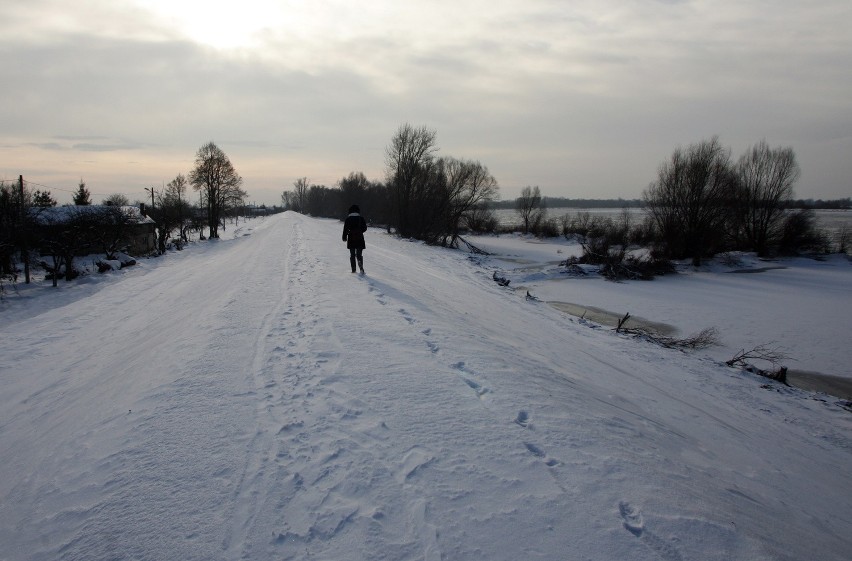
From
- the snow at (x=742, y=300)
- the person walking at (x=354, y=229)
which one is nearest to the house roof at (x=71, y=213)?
the person walking at (x=354, y=229)

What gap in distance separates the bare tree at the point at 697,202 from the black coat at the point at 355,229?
3070cm

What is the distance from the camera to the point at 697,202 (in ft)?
112

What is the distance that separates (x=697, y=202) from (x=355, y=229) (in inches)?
1297

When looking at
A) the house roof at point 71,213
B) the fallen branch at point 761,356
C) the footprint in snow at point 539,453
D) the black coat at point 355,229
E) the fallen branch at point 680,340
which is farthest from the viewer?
the house roof at point 71,213

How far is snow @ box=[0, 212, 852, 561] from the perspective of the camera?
2.95 metres

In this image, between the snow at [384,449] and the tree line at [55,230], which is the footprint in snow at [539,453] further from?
the tree line at [55,230]

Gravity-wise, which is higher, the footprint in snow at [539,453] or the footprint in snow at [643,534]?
the footprint in snow at [539,453]

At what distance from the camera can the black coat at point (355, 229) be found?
1214 cm

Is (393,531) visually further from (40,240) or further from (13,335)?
(40,240)

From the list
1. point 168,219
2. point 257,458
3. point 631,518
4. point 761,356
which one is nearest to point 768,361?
point 761,356

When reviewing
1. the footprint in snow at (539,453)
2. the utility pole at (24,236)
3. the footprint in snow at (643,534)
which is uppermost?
the utility pole at (24,236)

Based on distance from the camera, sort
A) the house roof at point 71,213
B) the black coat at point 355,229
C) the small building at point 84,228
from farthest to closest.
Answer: the house roof at point 71,213 → the small building at point 84,228 → the black coat at point 355,229

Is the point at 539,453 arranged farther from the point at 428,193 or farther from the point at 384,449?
the point at 428,193

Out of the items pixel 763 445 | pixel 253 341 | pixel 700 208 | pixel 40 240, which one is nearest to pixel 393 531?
pixel 253 341
